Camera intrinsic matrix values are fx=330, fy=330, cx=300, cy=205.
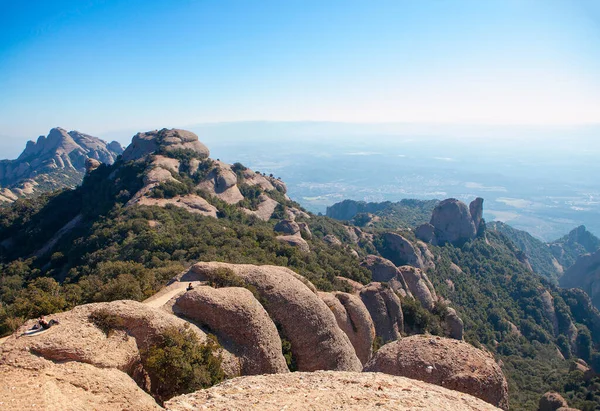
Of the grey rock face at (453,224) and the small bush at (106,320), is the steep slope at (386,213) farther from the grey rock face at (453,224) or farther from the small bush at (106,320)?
the small bush at (106,320)

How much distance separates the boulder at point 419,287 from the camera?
1831 inches

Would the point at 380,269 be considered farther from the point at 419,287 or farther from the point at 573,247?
the point at 573,247

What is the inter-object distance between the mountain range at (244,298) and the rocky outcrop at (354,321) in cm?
12

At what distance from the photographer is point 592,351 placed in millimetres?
64312

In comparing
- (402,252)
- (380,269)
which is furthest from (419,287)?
(402,252)

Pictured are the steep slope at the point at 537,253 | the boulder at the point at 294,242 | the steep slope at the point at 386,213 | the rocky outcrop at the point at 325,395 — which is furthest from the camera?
the steep slope at the point at 537,253

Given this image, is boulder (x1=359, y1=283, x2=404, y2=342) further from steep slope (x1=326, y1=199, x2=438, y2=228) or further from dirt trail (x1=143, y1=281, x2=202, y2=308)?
steep slope (x1=326, y1=199, x2=438, y2=228)

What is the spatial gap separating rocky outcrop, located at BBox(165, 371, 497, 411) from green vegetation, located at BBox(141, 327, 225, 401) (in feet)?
4.35

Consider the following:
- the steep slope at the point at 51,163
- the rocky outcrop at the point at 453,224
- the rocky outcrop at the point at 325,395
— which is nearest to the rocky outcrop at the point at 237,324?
the rocky outcrop at the point at 325,395

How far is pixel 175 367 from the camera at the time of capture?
13.1 metres

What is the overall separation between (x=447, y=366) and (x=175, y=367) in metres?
12.7

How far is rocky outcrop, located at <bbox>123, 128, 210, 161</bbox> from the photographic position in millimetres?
78500

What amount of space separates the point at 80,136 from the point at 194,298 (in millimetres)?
202708

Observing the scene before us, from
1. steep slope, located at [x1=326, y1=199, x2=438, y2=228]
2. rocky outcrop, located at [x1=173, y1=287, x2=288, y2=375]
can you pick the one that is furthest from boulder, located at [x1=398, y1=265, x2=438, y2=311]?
steep slope, located at [x1=326, y1=199, x2=438, y2=228]
